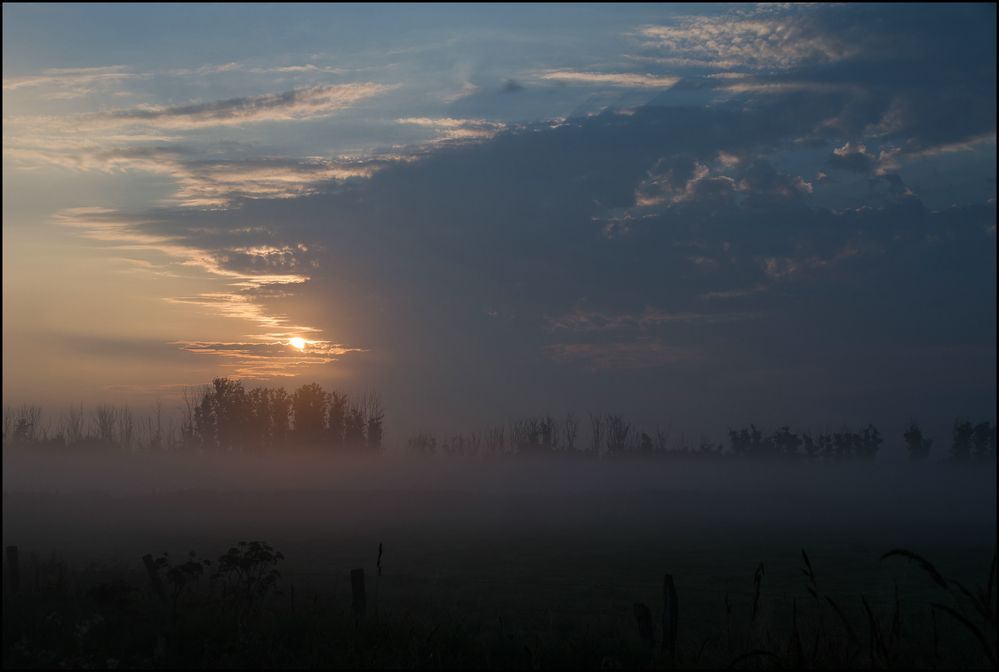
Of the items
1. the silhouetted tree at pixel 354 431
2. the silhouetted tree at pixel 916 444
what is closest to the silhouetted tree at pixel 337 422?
the silhouetted tree at pixel 354 431

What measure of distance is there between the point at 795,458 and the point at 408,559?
170m

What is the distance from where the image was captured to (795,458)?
648 ft

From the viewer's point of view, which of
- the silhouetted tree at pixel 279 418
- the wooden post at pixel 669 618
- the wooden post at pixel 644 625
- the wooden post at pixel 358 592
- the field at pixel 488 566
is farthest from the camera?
the silhouetted tree at pixel 279 418

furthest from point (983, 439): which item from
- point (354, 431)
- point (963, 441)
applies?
point (354, 431)

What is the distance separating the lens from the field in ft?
35.3

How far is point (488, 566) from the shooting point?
4409cm

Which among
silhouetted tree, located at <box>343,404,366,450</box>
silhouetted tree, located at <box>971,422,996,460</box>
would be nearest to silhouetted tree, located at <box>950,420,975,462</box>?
silhouetted tree, located at <box>971,422,996,460</box>

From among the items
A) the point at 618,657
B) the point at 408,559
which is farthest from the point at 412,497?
the point at 618,657

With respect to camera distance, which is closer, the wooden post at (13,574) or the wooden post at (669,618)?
the wooden post at (669,618)

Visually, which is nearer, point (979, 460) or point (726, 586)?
point (726, 586)

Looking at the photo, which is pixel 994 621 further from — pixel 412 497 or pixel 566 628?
pixel 412 497

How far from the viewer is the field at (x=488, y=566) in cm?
1077

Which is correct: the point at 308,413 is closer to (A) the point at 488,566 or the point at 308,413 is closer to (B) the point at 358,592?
(A) the point at 488,566

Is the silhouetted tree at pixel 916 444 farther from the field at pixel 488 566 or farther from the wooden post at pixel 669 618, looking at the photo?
the wooden post at pixel 669 618
